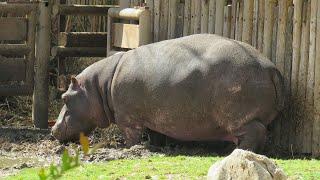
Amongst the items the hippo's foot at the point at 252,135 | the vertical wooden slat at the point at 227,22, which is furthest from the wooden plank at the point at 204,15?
the hippo's foot at the point at 252,135

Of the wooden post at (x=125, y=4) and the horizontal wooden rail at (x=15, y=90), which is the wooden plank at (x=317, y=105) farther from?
the horizontal wooden rail at (x=15, y=90)

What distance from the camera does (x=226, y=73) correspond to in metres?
7.90

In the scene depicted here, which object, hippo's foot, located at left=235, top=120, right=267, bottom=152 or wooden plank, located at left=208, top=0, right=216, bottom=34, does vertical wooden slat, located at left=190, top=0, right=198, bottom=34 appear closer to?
wooden plank, located at left=208, top=0, right=216, bottom=34

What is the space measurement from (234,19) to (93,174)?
3280 mm

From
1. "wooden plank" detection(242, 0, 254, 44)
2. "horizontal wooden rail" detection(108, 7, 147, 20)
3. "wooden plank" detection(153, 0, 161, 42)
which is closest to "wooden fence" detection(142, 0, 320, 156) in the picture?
"wooden plank" detection(242, 0, 254, 44)

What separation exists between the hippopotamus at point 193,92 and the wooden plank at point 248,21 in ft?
1.82

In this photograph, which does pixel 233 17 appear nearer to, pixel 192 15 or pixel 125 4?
pixel 192 15

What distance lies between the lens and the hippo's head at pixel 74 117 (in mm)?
9281

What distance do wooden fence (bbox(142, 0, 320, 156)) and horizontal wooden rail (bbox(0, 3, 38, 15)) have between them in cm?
305

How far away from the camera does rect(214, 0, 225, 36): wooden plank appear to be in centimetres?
919

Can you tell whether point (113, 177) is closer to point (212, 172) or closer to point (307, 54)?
point (212, 172)

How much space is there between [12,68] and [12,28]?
1.87ft

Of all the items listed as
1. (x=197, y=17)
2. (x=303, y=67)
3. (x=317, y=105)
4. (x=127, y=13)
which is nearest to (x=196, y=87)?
(x=303, y=67)

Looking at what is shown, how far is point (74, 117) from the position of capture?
367 inches
